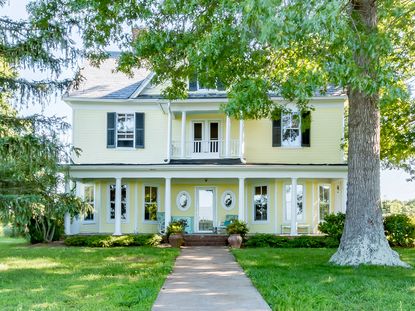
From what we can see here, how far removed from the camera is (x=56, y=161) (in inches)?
362

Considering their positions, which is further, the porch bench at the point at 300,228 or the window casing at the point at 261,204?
the window casing at the point at 261,204

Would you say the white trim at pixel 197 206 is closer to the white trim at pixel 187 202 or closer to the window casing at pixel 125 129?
the white trim at pixel 187 202

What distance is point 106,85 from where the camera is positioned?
22078mm

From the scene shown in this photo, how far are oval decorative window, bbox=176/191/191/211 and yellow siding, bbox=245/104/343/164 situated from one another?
10.7 ft

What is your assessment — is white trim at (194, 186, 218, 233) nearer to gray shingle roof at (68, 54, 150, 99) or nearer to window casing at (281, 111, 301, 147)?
window casing at (281, 111, 301, 147)

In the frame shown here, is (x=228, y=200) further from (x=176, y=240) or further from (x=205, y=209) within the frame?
(x=176, y=240)

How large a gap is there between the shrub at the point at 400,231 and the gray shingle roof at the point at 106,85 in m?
12.1

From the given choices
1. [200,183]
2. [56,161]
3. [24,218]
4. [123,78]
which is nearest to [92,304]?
[24,218]

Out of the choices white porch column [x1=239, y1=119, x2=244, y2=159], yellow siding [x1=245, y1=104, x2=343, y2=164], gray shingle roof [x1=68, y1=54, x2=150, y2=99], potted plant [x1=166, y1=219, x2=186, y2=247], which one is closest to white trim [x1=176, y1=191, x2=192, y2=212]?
potted plant [x1=166, y1=219, x2=186, y2=247]

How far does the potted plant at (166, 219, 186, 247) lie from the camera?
17.6 m

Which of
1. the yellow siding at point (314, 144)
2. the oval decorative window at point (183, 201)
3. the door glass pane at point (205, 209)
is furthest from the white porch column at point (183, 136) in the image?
the yellow siding at point (314, 144)

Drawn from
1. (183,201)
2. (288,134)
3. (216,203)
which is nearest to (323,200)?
(288,134)

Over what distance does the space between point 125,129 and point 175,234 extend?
19.1ft

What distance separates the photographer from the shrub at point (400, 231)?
17281 millimetres
